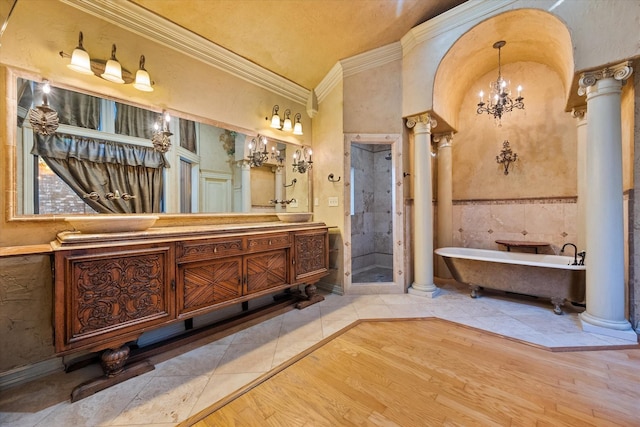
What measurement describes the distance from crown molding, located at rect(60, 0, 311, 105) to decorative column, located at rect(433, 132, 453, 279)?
8.67 ft

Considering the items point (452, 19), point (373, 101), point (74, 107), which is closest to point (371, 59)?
point (373, 101)

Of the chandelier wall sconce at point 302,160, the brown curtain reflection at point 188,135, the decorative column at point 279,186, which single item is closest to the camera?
the brown curtain reflection at point 188,135

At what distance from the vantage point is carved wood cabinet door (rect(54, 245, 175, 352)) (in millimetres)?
1419

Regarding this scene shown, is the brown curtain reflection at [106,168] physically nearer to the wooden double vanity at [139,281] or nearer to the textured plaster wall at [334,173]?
the wooden double vanity at [139,281]

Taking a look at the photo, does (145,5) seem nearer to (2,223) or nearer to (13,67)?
(13,67)

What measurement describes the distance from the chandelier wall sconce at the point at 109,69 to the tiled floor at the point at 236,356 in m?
2.25

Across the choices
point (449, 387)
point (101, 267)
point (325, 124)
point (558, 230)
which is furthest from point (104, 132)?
point (558, 230)

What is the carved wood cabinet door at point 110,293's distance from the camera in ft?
4.66

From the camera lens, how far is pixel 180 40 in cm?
241

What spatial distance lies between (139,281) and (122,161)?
42.7 inches

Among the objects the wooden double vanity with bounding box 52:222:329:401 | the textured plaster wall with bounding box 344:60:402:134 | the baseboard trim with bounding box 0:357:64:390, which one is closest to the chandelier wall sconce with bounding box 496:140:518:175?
the textured plaster wall with bounding box 344:60:402:134

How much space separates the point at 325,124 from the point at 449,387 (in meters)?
3.21

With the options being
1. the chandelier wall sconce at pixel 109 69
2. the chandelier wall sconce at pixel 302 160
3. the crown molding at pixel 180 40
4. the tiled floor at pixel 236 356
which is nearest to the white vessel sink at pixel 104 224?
the tiled floor at pixel 236 356

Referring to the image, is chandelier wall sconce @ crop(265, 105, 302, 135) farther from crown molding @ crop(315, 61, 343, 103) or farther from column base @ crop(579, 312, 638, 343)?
column base @ crop(579, 312, 638, 343)
